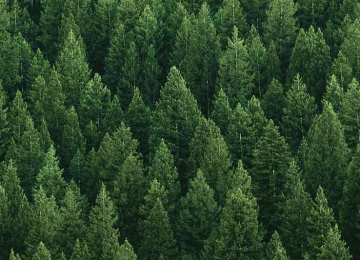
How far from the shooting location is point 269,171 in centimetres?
8212

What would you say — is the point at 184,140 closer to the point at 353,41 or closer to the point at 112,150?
the point at 112,150

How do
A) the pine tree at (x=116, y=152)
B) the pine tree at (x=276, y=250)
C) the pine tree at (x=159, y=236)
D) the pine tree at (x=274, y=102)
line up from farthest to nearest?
the pine tree at (x=274, y=102)
the pine tree at (x=116, y=152)
the pine tree at (x=159, y=236)
the pine tree at (x=276, y=250)

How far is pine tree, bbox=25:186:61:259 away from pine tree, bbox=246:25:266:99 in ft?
117

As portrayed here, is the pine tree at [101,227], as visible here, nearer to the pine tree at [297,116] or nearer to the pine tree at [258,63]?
the pine tree at [297,116]

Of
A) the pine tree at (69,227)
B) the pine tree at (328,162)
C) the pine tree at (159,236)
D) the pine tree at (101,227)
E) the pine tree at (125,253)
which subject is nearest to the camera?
the pine tree at (125,253)

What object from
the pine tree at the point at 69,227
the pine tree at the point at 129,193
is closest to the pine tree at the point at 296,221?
the pine tree at the point at 129,193

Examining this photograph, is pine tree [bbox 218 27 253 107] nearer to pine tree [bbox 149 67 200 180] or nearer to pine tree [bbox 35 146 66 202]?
pine tree [bbox 149 67 200 180]

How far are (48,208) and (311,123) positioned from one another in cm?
2998

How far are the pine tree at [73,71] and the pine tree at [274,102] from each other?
957 inches

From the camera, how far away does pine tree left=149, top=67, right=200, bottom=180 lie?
92000mm

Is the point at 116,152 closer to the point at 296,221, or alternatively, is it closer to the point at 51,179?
the point at 51,179

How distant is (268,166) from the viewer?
271 feet

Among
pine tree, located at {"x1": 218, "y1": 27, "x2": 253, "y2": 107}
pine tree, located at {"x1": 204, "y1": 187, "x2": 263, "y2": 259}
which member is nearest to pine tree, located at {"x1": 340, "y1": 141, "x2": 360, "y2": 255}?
pine tree, located at {"x1": 204, "y1": 187, "x2": 263, "y2": 259}

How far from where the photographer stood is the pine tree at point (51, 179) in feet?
288
